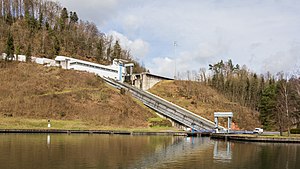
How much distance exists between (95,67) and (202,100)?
2429cm

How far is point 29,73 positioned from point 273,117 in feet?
153

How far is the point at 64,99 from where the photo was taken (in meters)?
52.5

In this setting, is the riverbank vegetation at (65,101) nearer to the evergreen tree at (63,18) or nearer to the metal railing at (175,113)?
the metal railing at (175,113)

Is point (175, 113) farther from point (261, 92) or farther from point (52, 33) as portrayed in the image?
point (52, 33)

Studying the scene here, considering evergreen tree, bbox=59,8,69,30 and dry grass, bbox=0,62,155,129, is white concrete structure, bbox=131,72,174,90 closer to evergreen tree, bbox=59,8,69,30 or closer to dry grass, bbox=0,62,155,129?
dry grass, bbox=0,62,155,129

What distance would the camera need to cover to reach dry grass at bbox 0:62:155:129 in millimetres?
48406

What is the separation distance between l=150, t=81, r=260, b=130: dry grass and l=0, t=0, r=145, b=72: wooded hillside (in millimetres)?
19654

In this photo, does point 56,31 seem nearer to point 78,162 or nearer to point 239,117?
point 239,117

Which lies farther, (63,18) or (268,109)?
(63,18)

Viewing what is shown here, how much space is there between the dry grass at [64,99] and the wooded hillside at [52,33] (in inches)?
649

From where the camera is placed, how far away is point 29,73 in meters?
62.8

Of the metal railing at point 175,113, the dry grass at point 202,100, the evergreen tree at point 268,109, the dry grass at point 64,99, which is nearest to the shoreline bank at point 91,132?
the dry grass at point 64,99

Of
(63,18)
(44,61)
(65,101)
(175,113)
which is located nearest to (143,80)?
(44,61)

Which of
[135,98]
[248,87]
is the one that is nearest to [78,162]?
[135,98]
